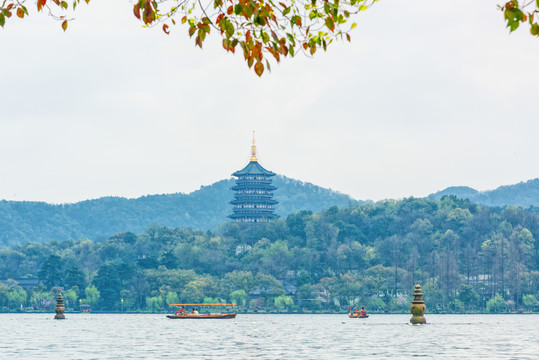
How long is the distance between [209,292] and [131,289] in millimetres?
12844

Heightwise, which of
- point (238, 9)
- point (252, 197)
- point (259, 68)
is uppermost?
point (252, 197)

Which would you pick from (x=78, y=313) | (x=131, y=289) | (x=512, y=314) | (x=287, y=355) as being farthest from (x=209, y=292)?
(x=287, y=355)

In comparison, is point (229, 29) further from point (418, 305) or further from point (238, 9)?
point (418, 305)

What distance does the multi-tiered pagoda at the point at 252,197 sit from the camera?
192375mm

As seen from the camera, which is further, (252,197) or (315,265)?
(252,197)

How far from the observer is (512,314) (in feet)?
438

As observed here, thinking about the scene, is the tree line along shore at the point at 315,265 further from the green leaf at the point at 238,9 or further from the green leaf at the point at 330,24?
the green leaf at the point at 238,9

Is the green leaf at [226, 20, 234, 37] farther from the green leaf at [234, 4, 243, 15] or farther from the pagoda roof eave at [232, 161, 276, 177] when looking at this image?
the pagoda roof eave at [232, 161, 276, 177]

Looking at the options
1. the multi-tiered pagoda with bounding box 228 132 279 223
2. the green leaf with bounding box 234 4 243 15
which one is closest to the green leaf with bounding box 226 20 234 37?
the green leaf with bounding box 234 4 243 15

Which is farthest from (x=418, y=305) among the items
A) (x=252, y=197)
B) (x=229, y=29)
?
(x=252, y=197)

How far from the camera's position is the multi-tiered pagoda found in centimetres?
19238

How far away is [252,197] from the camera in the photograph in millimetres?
192875

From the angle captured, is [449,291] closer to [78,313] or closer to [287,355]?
[78,313]

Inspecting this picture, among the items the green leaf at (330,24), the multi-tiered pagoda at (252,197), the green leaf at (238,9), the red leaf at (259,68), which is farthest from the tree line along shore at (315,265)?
the green leaf at (238,9)
